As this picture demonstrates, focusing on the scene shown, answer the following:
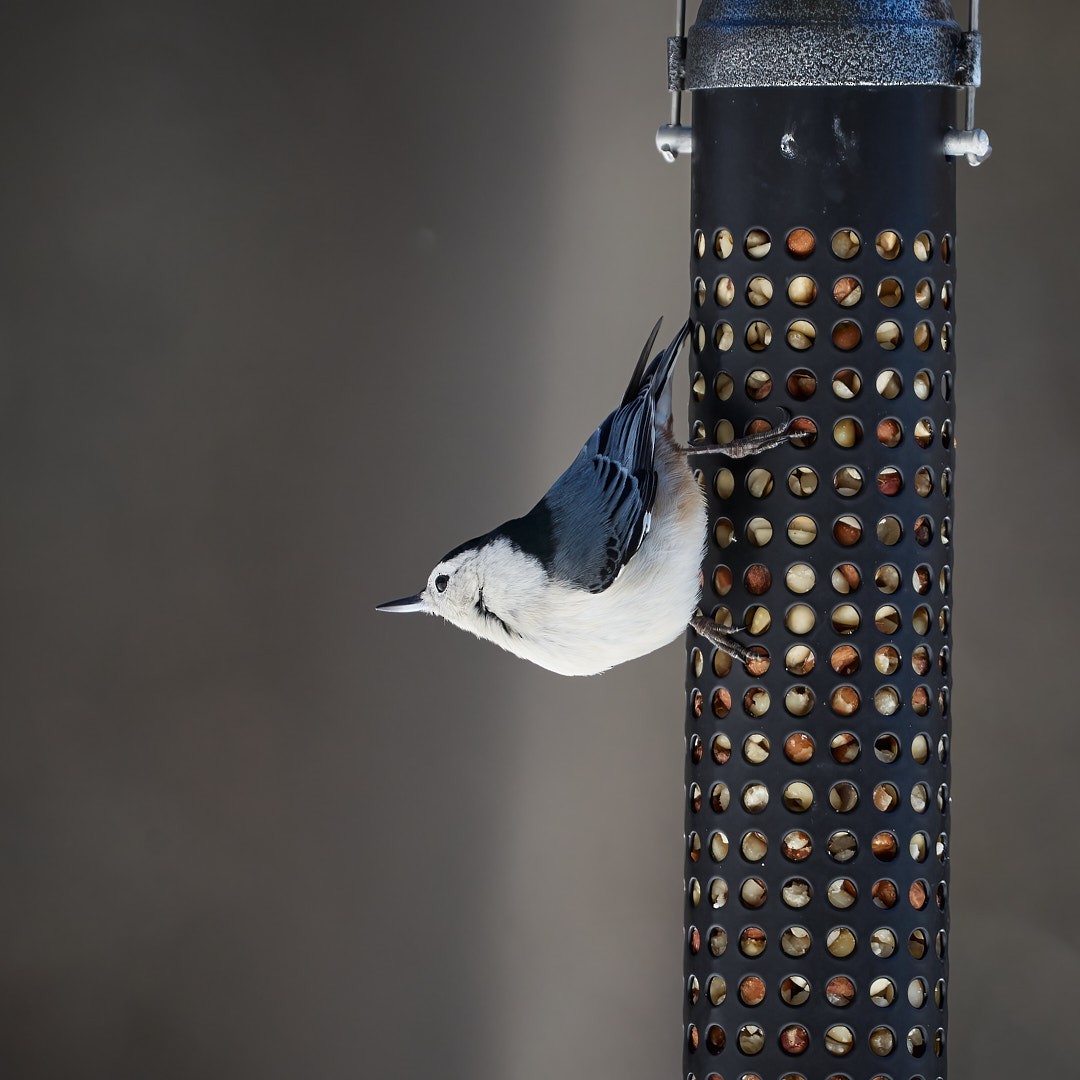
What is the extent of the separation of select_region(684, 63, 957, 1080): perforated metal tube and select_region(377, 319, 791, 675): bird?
34 mm

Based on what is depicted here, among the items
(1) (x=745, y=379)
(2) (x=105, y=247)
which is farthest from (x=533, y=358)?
(1) (x=745, y=379)

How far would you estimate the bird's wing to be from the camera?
0.72m

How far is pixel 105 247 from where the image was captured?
1175 millimetres

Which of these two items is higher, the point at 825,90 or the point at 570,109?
the point at 570,109

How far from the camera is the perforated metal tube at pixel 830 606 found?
0.66 meters

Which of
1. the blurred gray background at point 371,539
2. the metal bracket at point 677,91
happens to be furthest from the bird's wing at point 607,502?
the blurred gray background at point 371,539

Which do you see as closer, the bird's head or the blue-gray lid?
the blue-gray lid

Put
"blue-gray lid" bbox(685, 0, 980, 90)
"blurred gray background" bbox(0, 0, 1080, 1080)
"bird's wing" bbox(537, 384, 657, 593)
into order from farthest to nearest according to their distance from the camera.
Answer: "blurred gray background" bbox(0, 0, 1080, 1080) < "bird's wing" bbox(537, 384, 657, 593) < "blue-gray lid" bbox(685, 0, 980, 90)

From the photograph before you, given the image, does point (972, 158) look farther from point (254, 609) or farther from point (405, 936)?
point (405, 936)

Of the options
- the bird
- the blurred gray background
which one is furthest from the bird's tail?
the blurred gray background

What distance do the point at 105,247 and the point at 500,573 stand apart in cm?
63

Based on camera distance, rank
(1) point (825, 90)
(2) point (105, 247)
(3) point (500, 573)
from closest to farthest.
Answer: (1) point (825, 90)
(3) point (500, 573)
(2) point (105, 247)

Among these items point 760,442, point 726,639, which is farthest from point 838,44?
point 726,639

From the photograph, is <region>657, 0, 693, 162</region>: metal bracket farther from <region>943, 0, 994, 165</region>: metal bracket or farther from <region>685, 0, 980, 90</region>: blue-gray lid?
<region>943, 0, 994, 165</region>: metal bracket
